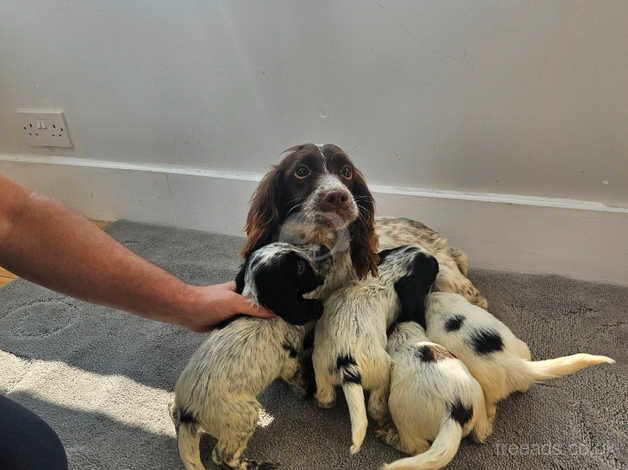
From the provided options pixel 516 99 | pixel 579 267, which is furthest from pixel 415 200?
pixel 579 267

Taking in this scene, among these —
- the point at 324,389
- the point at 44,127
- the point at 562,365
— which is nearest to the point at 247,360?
the point at 324,389

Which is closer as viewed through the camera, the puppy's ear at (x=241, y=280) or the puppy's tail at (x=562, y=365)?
the puppy's tail at (x=562, y=365)

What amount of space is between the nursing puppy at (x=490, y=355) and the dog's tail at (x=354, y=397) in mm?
220

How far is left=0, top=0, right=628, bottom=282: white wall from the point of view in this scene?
1.38 metres

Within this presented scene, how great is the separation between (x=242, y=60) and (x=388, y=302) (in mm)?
944

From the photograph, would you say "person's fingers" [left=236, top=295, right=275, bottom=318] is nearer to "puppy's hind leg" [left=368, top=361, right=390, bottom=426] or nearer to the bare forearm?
the bare forearm

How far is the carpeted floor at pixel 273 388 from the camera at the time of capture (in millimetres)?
1052

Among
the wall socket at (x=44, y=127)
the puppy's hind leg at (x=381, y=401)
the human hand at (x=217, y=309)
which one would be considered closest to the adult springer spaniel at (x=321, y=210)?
the human hand at (x=217, y=309)

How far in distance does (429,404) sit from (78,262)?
2.35 ft

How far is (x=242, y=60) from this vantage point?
1617 mm

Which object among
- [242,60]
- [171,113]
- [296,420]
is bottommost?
[296,420]

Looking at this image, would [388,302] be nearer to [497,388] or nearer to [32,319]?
[497,388]

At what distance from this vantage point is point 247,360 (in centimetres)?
99

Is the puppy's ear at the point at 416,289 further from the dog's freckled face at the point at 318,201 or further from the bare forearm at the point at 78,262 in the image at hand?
the bare forearm at the point at 78,262
